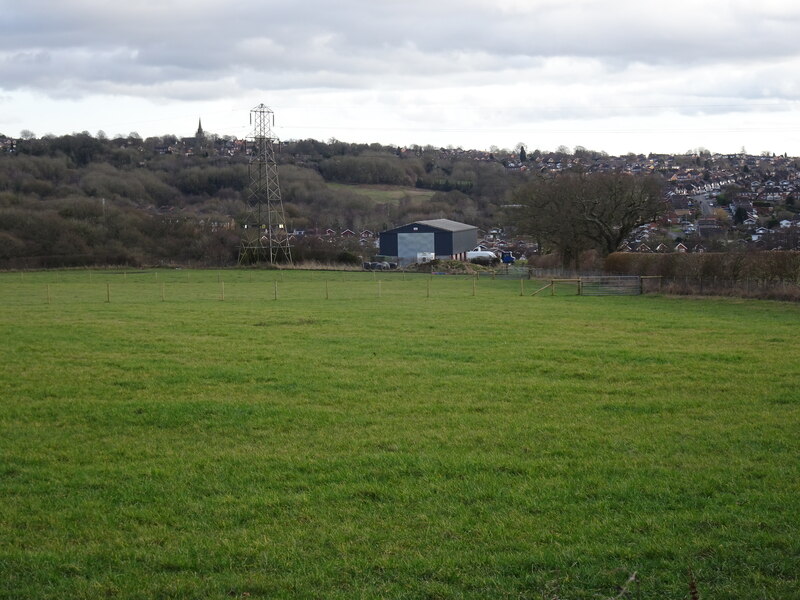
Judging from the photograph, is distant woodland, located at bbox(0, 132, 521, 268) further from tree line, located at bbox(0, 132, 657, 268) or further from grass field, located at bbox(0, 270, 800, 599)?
grass field, located at bbox(0, 270, 800, 599)

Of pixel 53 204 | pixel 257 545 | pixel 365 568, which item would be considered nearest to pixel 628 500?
pixel 365 568

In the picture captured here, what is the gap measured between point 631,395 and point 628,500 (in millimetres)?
6453

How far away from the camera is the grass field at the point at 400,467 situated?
7117 millimetres

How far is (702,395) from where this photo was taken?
15.0m

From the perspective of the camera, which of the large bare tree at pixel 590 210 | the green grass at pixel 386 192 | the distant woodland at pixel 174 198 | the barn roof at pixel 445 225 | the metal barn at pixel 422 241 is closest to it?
the large bare tree at pixel 590 210

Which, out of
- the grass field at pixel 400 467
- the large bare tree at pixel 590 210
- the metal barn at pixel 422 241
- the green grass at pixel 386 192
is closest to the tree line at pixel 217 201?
the large bare tree at pixel 590 210

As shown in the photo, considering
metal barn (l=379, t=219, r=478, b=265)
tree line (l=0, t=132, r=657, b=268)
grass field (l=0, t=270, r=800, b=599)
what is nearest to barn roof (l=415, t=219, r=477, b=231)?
metal barn (l=379, t=219, r=478, b=265)

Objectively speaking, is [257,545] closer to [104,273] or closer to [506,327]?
[506,327]

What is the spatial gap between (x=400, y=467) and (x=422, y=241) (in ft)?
296

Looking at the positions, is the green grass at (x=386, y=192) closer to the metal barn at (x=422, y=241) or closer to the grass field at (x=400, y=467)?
the metal barn at (x=422, y=241)

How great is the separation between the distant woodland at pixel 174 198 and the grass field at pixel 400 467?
6825 cm

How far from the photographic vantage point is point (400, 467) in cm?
1038

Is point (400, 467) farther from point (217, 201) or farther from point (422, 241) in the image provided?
point (217, 201)

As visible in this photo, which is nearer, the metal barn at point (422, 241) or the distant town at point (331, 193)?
the distant town at point (331, 193)
